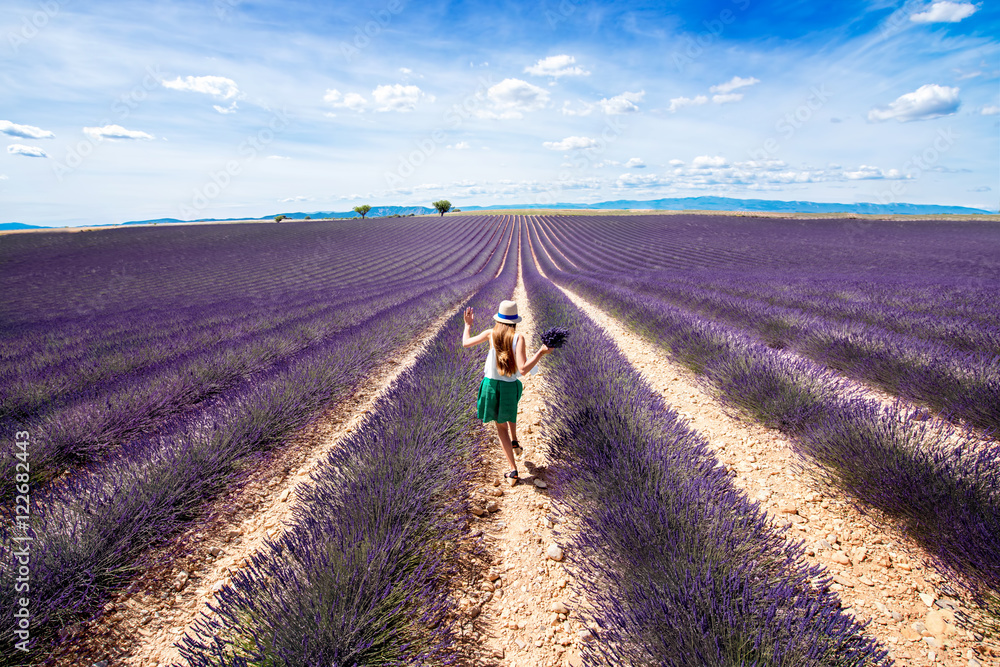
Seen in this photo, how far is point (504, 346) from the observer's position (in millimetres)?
2691

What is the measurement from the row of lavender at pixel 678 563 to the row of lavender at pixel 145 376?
3802 mm

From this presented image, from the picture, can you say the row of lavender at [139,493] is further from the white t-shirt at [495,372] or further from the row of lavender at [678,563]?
the row of lavender at [678,563]

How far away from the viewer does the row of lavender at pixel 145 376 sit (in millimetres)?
3059

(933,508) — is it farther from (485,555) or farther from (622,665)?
(485,555)

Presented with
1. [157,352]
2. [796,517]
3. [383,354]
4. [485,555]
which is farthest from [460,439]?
[157,352]

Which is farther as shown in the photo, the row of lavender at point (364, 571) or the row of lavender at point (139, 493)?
the row of lavender at point (139, 493)

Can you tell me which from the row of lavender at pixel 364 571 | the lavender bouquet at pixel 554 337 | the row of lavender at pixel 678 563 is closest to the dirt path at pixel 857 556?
the row of lavender at pixel 678 563

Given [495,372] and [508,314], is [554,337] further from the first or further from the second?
[495,372]

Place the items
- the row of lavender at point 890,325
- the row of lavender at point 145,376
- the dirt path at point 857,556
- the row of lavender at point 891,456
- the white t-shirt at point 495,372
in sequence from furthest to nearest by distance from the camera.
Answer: the row of lavender at point 890,325 < the row of lavender at point 145,376 < the white t-shirt at point 495,372 < the row of lavender at point 891,456 < the dirt path at point 857,556

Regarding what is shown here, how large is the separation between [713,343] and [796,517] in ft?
9.86

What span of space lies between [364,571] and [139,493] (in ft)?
5.90

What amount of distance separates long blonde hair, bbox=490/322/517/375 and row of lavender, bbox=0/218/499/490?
10.3 feet

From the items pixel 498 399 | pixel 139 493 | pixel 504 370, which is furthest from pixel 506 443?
pixel 139 493

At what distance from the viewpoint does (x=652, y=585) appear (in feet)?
4.82
